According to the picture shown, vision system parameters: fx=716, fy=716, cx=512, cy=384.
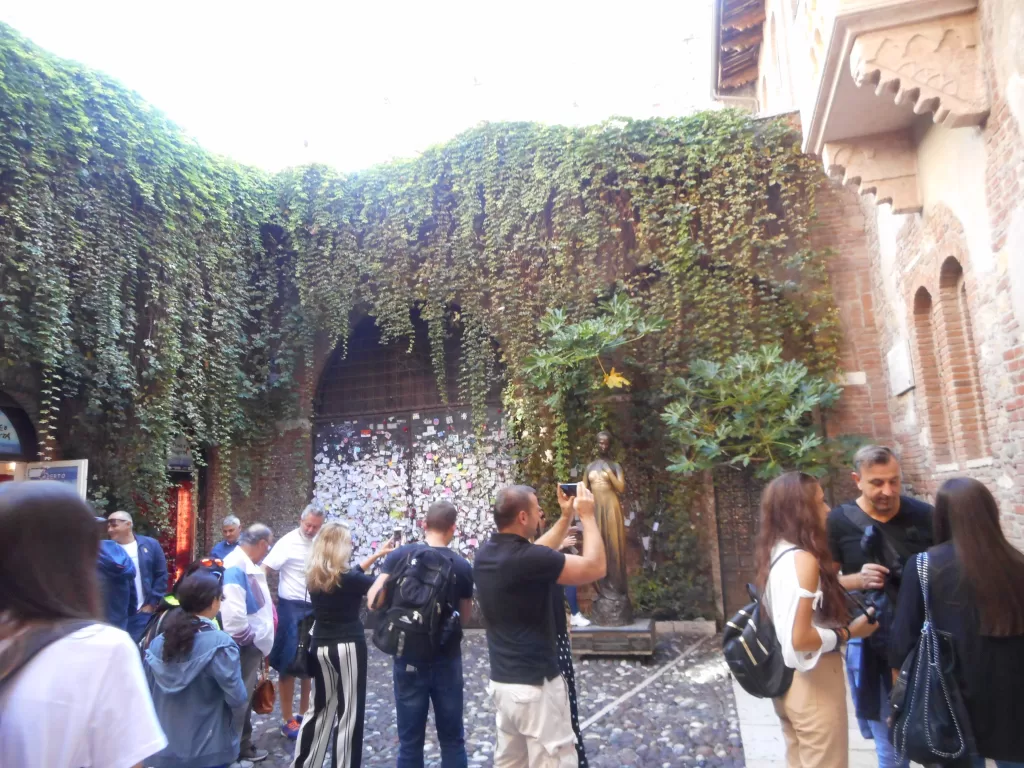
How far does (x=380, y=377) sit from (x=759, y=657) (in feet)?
29.5

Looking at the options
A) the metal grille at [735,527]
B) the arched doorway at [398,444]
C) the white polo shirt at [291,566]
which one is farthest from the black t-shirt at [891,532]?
the arched doorway at [398,444]

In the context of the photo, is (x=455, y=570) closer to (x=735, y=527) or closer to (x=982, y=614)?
(x=982, y=614)

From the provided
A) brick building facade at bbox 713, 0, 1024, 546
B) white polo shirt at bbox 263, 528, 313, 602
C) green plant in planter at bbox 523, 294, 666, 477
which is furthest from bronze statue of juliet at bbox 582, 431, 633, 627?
white polo shirt at bbox 263, 528, 313, 602

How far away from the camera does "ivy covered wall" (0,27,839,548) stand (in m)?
7.68

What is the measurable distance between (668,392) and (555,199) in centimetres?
289

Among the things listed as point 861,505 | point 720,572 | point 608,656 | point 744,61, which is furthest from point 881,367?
point 744,61

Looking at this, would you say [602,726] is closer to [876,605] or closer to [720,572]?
[876,605]

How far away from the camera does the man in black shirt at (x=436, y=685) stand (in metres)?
3.59

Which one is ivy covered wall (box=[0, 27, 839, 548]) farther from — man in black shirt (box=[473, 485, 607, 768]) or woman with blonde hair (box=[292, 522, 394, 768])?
man in black shirt (box=[473, 485, 607, 768])

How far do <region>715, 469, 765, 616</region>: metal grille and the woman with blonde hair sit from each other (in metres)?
5.59

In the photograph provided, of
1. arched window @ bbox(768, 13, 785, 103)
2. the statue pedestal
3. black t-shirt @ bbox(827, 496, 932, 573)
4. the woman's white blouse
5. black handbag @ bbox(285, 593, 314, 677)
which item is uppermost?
arched window @ bbox(768, 13, 785, 103)

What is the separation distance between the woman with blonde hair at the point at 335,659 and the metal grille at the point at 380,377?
6.57 metres

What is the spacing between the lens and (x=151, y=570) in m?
6.04

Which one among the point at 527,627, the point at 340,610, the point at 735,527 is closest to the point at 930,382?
the point at 735,527
